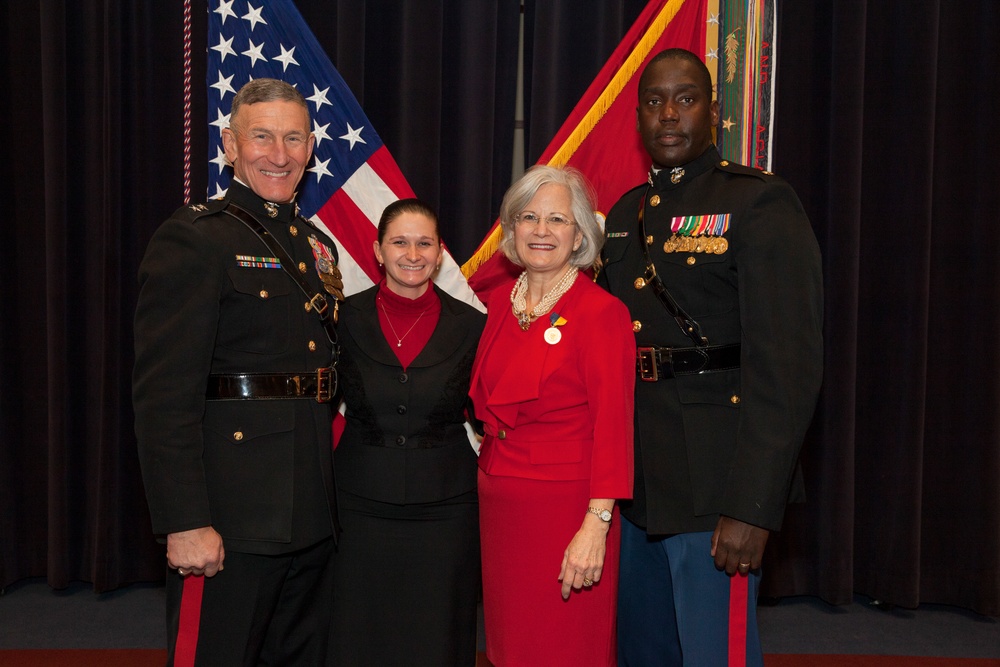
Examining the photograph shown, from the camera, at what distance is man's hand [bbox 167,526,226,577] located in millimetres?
1803

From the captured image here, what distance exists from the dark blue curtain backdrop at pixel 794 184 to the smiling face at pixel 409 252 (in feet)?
4.62

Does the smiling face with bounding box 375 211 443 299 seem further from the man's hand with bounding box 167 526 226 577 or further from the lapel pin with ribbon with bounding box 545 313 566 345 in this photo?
the man's hand with bounding box 167 526 226 577

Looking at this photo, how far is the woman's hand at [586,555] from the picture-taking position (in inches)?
75.4

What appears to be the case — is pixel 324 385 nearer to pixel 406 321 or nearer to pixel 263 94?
pixel 406 321

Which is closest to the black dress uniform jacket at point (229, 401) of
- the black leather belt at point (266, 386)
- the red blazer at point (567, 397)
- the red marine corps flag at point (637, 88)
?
the black leather belt at point (266, 386)

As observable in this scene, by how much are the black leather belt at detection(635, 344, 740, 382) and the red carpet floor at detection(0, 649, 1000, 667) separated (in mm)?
1693

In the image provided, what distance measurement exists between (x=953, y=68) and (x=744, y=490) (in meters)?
2.94

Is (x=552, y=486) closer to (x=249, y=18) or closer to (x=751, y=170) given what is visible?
(x=751, y=170)

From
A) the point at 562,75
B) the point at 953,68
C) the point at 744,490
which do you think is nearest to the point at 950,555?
the point at 953,68

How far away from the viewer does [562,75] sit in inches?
143

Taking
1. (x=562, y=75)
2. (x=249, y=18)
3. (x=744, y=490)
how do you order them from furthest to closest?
(x=562, y=75)
(x=249, y=18)
(x=744, y=490)

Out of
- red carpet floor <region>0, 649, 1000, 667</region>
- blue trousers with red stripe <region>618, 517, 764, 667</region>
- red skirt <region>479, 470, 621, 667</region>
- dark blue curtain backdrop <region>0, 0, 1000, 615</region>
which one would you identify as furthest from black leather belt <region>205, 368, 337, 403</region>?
dark blue curtain backdrop <region>0, 0, 1000, 615</region>

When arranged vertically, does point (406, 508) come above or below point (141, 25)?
below

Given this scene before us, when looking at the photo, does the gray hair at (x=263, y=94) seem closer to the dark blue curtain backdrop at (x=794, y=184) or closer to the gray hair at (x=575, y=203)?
the gray hair at (x=575, y=203)
